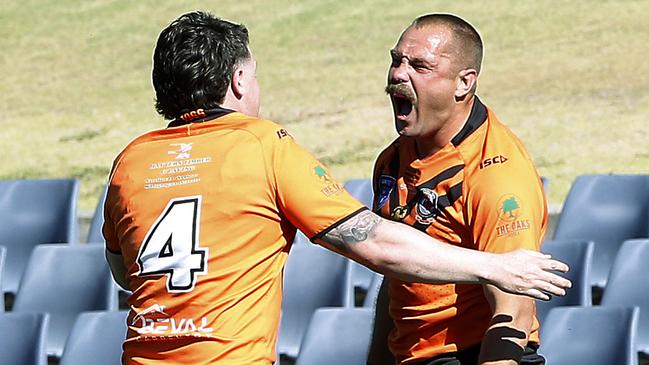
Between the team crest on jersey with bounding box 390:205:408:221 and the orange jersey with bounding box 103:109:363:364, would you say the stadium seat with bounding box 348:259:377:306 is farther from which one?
the orange jersey with bounding box 103:109:363:364

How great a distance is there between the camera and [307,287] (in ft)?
17.7

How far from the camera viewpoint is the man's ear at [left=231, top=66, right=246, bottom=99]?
2920 millimetres

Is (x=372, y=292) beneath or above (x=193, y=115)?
beneath

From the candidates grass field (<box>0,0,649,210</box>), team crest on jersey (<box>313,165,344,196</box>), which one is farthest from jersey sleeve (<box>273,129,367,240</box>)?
grass field (<box>0,0,649,210</box>)

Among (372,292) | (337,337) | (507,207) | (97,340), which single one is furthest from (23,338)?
(507,207)

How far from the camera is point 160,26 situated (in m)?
9.21

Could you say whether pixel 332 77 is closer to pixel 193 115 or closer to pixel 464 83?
pixel 464 83

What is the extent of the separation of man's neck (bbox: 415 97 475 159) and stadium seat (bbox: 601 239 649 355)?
1.88m

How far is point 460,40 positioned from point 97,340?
217 centimetres

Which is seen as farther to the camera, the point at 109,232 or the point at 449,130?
the point at 449,130

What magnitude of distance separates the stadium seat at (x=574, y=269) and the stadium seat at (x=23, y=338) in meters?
1.89

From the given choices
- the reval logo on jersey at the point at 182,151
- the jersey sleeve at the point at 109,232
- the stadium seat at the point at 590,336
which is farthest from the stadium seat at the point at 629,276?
the reval logo on jersey at the point at 182,151

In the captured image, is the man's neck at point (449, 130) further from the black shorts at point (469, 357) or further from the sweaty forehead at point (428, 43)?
the black shorts at point (469, 357)

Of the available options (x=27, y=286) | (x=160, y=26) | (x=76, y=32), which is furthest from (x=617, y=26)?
(x=27, y=286)
